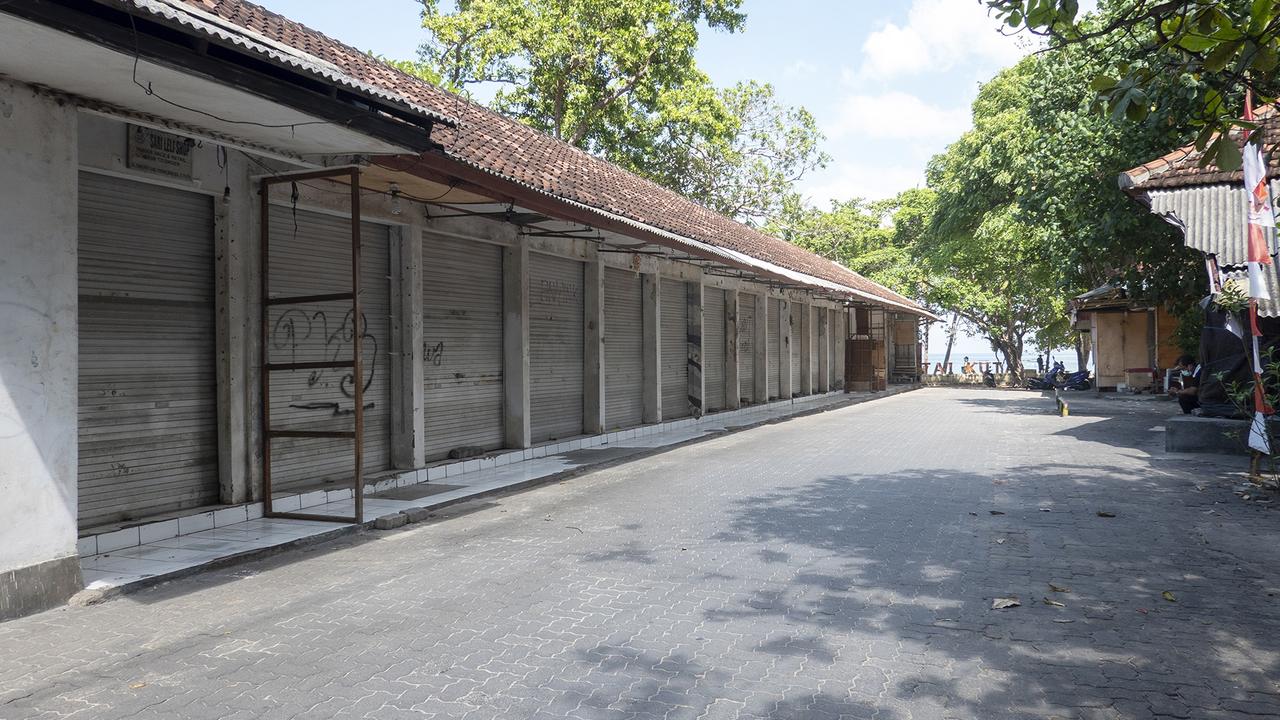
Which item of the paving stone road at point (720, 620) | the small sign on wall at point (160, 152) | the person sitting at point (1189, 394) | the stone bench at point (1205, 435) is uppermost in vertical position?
the small sign on wall at point (160, 152)

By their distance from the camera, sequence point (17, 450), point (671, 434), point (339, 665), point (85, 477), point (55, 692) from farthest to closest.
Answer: point (671, 434), point (85, 477), point (17, 450), point (339, 665), point (55, 692)

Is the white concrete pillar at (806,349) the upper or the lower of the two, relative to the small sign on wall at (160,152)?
lower

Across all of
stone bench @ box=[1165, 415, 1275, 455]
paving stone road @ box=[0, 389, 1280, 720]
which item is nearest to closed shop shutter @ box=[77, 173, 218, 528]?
paving stone road @ box=[0, 389, 1280, 720]

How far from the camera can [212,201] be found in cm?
766

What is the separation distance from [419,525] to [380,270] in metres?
3.46

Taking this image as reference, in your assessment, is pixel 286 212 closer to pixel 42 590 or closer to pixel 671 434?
pixel 42 590

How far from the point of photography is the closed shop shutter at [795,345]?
24.8 m

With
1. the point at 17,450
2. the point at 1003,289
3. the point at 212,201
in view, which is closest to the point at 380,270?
the point at 212,201

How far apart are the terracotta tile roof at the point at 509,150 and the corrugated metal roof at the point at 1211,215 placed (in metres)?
6.76

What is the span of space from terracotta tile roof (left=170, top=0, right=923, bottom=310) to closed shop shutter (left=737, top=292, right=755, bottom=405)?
6.19ft

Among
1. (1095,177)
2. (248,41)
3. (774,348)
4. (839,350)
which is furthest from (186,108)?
(839,350)

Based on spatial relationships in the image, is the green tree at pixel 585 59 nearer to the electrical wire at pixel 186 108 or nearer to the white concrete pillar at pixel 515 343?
the white concrete pillar at pixel 515 343

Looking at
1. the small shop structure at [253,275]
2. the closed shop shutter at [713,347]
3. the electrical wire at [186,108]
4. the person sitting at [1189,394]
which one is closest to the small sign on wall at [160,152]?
the small shop structure at [253,275]

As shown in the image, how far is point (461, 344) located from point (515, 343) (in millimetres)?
1050
